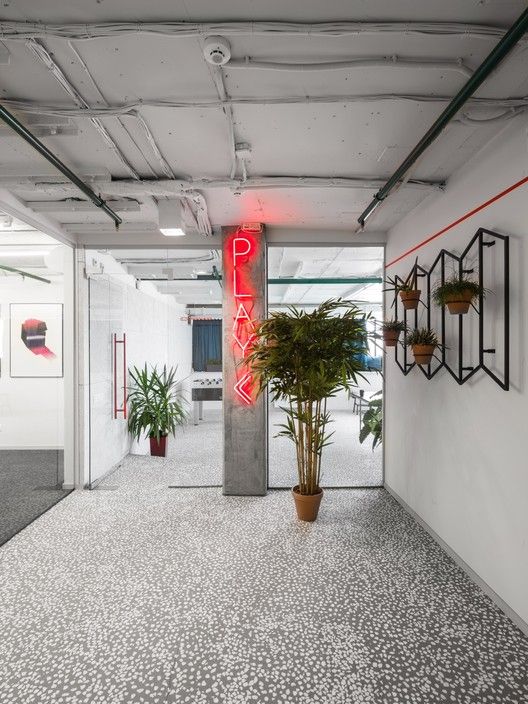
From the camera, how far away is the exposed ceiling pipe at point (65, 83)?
1.66 metres

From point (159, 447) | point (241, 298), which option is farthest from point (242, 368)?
point (159, 447)

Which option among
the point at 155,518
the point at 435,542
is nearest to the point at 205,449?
the point at 155,518

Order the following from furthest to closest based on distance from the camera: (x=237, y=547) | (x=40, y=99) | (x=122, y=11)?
(x=237, y=547)
(x=40, y=99)
(x=122, y=11)

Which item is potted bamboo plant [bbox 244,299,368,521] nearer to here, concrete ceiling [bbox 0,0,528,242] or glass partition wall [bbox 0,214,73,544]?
concrete ceiling [bbox 0,0,528,242]

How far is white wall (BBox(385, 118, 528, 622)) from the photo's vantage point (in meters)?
2.11

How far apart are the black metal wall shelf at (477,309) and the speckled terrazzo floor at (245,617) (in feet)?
4.62

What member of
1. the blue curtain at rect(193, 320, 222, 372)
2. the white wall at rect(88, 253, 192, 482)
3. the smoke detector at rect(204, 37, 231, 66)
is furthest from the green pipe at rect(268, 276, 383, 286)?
the smoke detector at rect(204, 37, 231, 66)

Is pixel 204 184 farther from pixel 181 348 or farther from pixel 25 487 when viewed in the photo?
pixel 181 348

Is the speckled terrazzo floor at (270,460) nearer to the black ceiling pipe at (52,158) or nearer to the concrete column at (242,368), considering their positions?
the concrete column at (242,368)

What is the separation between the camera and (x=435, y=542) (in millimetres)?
2996

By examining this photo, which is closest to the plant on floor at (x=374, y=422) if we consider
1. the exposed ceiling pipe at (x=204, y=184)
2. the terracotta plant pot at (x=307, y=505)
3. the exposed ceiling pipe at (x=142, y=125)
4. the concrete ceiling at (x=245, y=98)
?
the terracotta plant pot at (x=307, y=505)

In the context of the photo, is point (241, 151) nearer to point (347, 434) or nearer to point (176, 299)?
point (176, 299)

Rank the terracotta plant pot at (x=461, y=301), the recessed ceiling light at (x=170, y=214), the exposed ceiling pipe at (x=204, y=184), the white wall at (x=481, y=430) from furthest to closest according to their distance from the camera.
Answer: the recessed ceiling light at (x=170, y=214) → the exposed ceiling pipe at (x=204, y=184) → the terracotta plant pot at (x=461, y=301) → the white wall at (x=481, y=430)

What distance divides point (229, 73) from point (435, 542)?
3.48 metres
